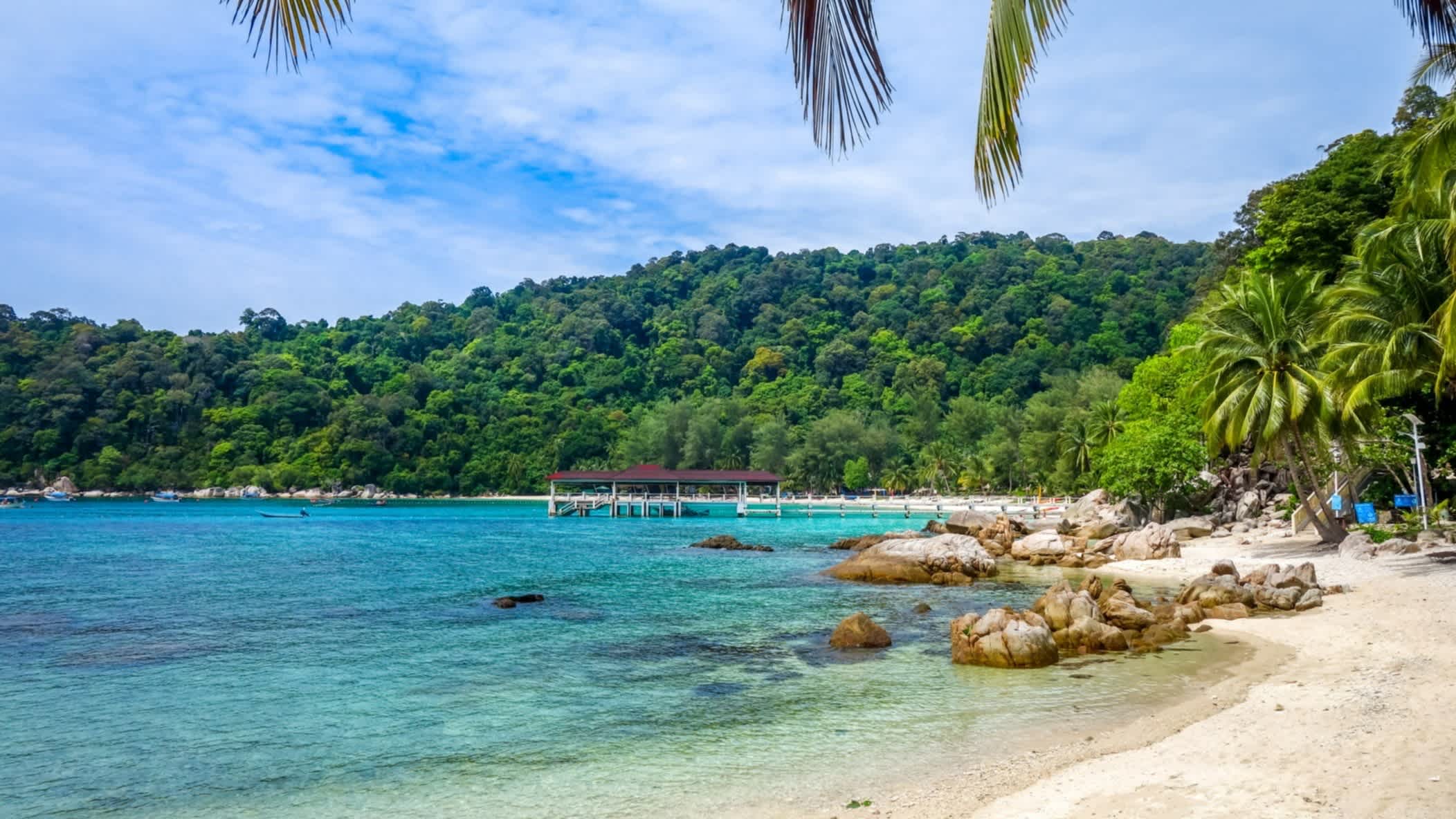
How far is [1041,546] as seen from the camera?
3244 cm

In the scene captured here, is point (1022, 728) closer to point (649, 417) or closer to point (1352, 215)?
point (1352, 215)

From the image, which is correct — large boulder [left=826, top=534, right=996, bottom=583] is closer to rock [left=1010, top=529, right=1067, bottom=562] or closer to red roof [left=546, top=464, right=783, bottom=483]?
rock [left=1010, top=529, right=1067, bottom=562]

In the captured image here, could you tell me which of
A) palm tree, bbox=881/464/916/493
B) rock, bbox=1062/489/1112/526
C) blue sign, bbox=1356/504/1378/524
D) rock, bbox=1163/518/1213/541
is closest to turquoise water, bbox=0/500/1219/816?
rock, bbox=1163/518/1213/541

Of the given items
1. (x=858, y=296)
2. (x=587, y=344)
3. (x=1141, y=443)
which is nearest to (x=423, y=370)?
(x=587, y=344)

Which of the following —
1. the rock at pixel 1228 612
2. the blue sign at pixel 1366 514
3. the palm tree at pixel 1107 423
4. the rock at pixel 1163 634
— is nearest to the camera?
the rock at pixel 1163 634

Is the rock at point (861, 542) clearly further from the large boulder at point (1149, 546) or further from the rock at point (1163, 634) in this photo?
the rock at point (1163, 634)

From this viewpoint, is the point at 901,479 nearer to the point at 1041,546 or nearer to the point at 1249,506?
the point at 1249,506

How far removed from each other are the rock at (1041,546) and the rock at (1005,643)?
18185 millimetres

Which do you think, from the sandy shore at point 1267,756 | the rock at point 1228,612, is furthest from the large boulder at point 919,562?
the sandy shore at point 1267,756

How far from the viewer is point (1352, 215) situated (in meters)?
30.6

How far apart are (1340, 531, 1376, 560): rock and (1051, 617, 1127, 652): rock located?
9.84 m

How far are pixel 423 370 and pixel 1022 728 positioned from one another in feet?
389

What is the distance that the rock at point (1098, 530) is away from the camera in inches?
1421

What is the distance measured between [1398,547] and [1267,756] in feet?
54.2
